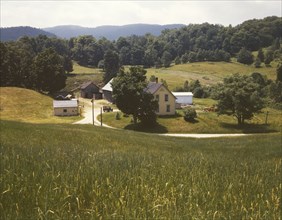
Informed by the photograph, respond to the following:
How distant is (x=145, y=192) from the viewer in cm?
791

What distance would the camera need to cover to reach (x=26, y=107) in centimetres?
9488

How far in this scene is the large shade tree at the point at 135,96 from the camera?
235 feet

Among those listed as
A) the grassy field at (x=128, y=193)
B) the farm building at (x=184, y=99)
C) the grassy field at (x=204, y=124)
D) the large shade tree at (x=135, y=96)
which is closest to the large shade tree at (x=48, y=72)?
the grassy field at (x=204, y=124)

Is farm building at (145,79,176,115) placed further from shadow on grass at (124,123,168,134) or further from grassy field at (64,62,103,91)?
grassy field at (64,62,103,91)

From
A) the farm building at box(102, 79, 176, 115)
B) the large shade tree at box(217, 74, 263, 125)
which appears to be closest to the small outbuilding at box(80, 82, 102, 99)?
the farm building at box(102, 79, 176, 115)

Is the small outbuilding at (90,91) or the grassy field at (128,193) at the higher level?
the grassy field at (128,193)

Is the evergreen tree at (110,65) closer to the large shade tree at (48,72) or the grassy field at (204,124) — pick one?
the large shade tree at (48,72)

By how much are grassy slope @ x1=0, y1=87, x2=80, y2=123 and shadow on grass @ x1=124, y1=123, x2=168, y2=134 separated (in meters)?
16.3

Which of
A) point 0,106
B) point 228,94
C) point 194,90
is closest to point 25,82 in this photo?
point 0,106

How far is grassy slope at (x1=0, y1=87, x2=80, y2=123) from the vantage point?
3371 inches

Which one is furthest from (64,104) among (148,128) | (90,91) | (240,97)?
(240,97)

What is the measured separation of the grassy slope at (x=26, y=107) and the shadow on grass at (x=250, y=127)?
35977mm

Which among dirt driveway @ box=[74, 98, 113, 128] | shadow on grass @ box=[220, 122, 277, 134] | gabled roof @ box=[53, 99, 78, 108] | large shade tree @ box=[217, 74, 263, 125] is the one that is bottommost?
shadow on grass @ box=[220, 122, 277, 134]

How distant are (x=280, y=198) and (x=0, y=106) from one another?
94.6 meters
